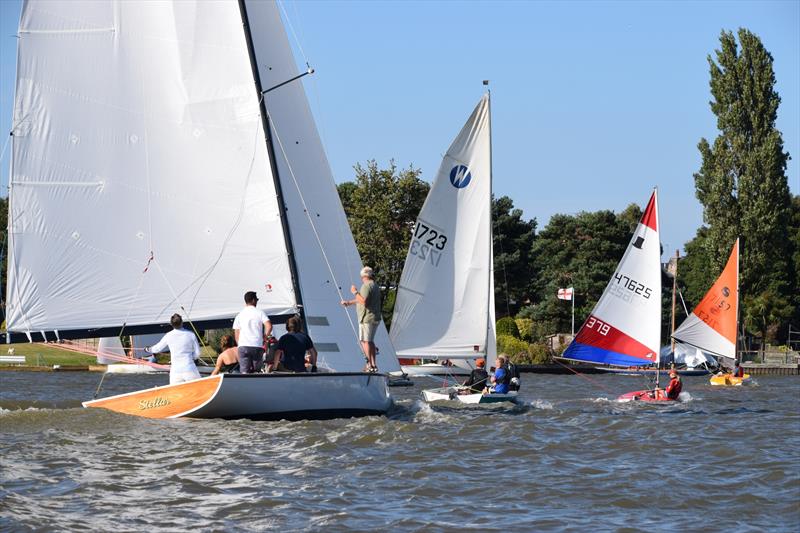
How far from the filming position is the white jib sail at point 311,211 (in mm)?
20438

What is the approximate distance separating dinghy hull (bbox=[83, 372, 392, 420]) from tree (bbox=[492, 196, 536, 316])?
52.2m

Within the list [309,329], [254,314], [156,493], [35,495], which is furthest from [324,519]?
[309,329]

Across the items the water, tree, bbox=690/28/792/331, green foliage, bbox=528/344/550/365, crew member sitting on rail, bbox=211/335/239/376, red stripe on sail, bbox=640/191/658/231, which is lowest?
the water

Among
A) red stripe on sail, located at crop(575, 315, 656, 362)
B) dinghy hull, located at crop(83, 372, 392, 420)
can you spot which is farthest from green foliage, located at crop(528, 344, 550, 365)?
dinghy hull, located at crop(83, 372, 392, 420)

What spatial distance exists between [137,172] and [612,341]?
16.3 metres

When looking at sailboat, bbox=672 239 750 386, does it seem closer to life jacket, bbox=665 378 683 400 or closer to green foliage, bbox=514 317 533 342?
life jacket, bbox=665 378 683 400

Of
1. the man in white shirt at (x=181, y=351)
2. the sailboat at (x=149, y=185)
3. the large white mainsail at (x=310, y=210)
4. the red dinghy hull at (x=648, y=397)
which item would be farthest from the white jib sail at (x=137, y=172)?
the red dinghy hull at (x=648, y=397)

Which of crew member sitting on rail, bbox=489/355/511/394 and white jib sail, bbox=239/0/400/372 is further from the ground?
white jib sail, bbox=239/0/400/372

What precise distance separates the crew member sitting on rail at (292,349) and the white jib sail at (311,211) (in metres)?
1.49

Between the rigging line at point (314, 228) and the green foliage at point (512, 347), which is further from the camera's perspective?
the green foliage at point (512, 347)

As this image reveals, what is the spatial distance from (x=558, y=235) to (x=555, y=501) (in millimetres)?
67507

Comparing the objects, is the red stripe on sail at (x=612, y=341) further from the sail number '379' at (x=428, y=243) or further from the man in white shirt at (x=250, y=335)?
the man in white shirt at (x=250, y=335)

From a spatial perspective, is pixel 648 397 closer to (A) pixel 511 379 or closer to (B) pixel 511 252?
(A) pixel 511 379

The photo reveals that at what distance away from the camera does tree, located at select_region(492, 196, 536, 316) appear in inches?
2817
